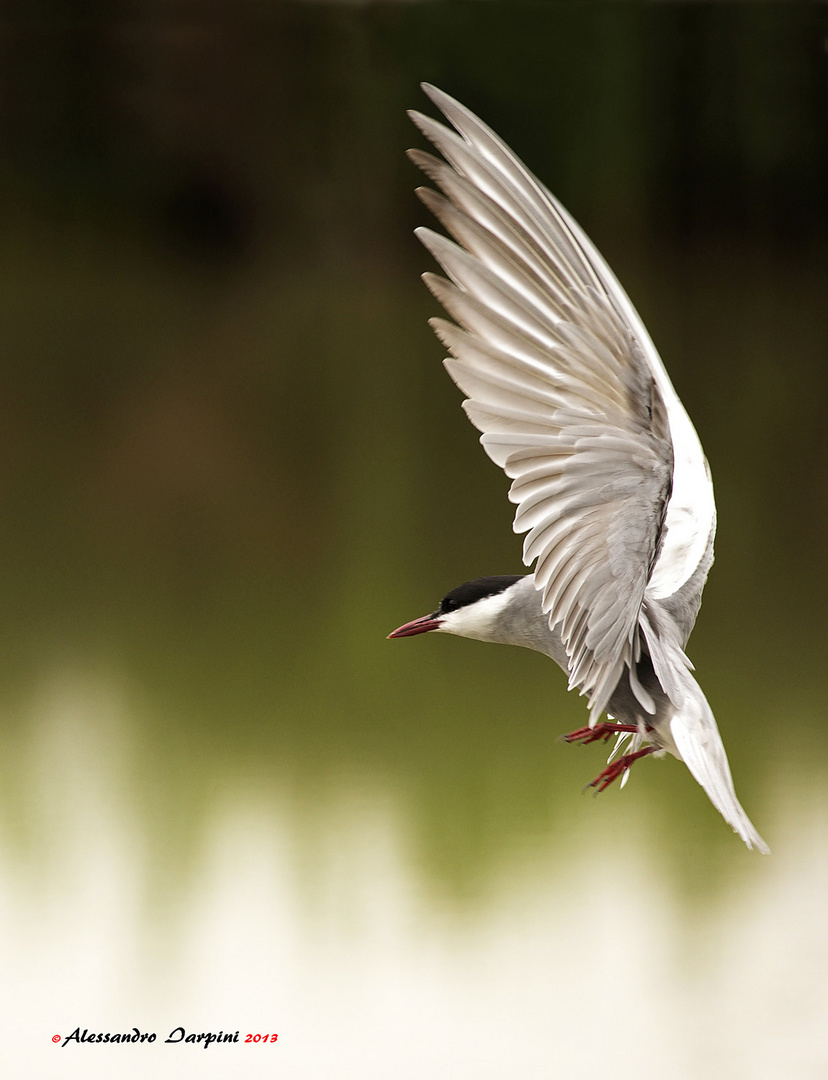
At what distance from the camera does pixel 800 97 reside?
2242mm

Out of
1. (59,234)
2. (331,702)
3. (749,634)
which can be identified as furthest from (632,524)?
(59,234)

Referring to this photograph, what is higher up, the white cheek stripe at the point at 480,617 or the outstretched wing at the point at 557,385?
the outstretched wing at the point at 557,385

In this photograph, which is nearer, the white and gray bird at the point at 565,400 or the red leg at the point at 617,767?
the white and gray bird at the point at 565,400

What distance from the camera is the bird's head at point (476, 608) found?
45cm

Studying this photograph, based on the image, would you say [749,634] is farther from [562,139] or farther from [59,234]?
[59,234]

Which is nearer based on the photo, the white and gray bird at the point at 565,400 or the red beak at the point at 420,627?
the white and gray bird at the point at 565,400

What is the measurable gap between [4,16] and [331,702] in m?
1.84

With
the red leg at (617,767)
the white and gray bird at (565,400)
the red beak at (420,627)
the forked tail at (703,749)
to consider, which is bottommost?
the red leg at (617,767)

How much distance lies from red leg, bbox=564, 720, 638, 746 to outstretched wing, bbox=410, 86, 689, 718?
48mm

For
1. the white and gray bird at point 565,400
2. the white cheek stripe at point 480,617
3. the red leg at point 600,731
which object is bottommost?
the red leg at point 600,731

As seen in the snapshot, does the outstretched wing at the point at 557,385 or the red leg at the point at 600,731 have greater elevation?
the outstretched wing at the point at 557,385

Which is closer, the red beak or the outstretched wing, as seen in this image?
the outstretched wing

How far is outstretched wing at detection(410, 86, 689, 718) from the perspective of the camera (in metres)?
0.35

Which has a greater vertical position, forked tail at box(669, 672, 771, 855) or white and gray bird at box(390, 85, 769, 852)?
white and gray bird at box(390, 85, 769, 852)
